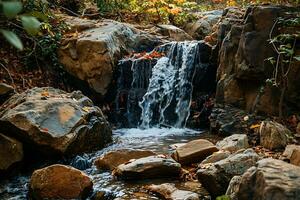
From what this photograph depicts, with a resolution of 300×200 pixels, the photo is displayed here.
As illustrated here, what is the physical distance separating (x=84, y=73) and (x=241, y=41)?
13.5 ft

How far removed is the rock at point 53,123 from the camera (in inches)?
236

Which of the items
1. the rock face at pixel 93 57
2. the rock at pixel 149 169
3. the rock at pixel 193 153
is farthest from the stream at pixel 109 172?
the rock face at pixel 93 57

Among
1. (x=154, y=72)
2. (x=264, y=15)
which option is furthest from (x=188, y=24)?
(x=264, y=15)

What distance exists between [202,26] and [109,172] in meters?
10.0

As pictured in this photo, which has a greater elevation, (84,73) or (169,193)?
(84,73)

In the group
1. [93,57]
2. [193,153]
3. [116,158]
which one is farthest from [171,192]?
[93,57]

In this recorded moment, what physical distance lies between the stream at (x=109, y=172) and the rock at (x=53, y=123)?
0.89 ft

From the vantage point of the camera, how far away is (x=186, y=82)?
9992 mm

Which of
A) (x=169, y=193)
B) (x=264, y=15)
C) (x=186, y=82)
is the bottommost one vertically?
(x=169, y=193)

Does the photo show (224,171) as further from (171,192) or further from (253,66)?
(253,66)

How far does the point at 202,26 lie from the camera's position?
14.5 meters

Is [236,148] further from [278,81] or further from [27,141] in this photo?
[27,141]

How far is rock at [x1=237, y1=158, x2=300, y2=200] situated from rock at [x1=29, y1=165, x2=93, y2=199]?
2.11 metres

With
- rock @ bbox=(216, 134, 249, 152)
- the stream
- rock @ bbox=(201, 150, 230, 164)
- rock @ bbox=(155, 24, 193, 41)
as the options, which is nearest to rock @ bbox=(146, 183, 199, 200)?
the stream
